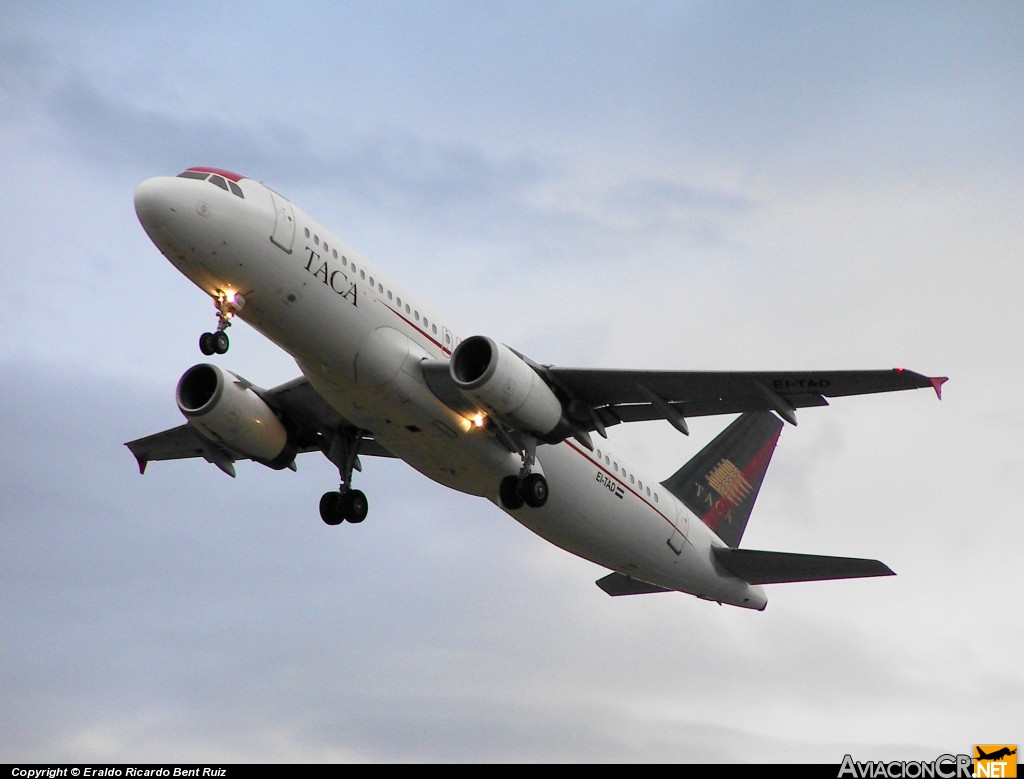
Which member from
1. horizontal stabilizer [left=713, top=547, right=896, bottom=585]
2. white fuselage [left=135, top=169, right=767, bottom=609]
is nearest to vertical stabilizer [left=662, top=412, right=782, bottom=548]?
horizontal stabilizer [left=713, top=547, right=896, bottom=585]

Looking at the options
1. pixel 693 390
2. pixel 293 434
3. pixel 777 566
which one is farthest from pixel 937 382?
pixel 293 434

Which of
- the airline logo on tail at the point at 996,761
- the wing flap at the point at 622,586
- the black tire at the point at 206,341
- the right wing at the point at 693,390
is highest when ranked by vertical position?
the right wing at the point at 693,390

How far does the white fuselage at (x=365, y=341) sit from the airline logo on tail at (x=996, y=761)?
30.8ft

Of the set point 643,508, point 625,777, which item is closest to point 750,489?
point 643,508

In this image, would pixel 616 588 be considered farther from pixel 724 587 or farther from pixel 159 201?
pixel 159 201

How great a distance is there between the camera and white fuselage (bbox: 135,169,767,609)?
2277cm

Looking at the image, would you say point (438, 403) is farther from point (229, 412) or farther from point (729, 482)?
point (729, 482)

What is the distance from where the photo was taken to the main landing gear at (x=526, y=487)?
1040 inches

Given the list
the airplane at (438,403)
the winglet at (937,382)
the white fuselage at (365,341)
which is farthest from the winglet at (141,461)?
the winglet at (937,382)

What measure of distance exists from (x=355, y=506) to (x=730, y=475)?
10.3m

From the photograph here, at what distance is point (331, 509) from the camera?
29.8 metres

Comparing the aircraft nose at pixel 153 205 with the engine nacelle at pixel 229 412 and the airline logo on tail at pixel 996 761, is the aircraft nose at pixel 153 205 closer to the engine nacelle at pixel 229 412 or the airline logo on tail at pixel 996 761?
the engine nacelle at pixel 229 412

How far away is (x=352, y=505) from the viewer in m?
29.8

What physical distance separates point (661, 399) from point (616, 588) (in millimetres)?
8376
